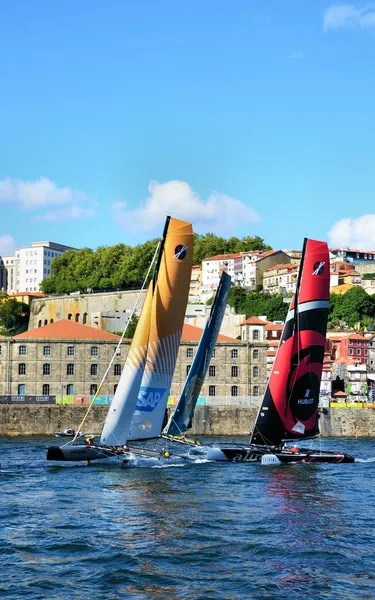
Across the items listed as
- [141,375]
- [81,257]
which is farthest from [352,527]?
[81,257]

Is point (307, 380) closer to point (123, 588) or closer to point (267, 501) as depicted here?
point (267, 501)

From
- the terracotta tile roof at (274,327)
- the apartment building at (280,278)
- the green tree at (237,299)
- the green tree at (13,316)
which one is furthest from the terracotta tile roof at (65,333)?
the apartment building at (280,278)

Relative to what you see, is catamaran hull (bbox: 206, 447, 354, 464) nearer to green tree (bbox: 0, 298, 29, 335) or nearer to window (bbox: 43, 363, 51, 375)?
window (bbox: 43, 363, 51, 375)

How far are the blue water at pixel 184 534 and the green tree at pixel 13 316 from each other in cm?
9826

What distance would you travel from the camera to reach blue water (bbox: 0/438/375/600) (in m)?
24.0

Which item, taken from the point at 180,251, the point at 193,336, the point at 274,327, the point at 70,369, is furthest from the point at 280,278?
the point at 180,251

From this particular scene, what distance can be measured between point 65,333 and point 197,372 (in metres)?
29.1

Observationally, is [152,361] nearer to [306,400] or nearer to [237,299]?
[306,400]

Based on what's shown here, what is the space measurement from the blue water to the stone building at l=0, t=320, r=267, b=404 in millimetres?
32521

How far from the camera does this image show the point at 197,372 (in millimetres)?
54406

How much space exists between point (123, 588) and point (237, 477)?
21144 millimetres

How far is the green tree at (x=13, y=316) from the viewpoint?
143m

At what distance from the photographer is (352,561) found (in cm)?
2680

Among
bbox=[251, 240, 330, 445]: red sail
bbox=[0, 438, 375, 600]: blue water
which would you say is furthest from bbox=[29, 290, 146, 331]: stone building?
bbox=[0, 438, 375, 600]: blue water
